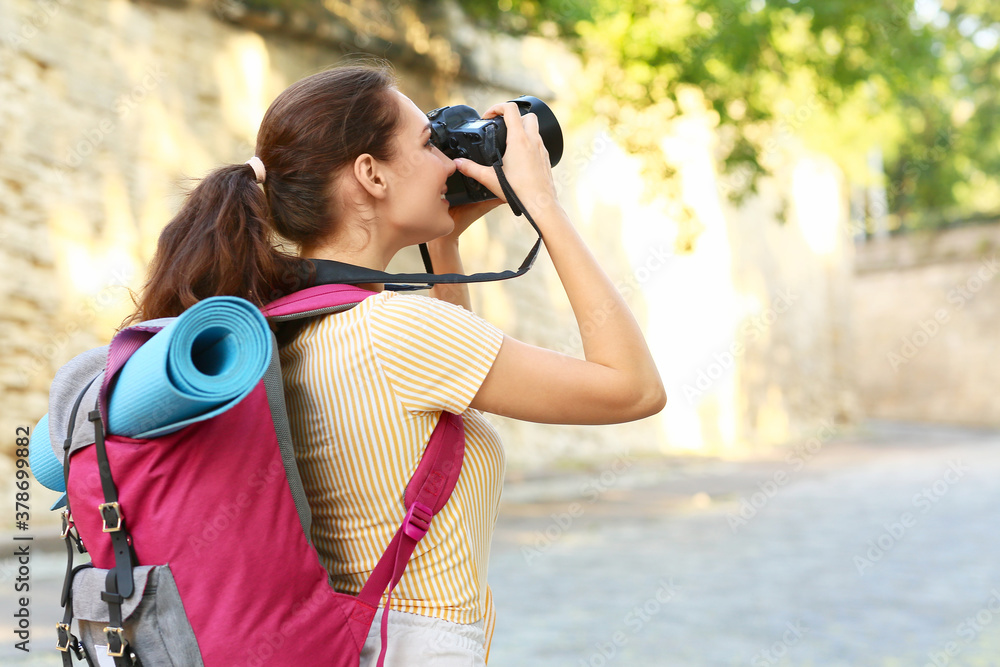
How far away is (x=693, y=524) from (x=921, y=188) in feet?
69.2

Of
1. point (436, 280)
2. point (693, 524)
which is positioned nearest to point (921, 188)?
point (693, 524)

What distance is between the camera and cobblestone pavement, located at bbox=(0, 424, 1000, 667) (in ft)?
14.3

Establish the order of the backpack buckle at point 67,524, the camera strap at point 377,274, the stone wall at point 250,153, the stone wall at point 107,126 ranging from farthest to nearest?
the stone wall at point 250,153, the stone wall at point 107,126, the camera strap at point 377,274, the backpack buckle at point 67,524

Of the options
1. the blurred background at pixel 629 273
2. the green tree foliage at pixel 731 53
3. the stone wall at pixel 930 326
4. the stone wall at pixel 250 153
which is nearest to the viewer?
the blurred background at pixel 629 273

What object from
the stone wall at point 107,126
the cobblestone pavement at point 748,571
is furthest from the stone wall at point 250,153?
the cobblestone pavement at point 748,571

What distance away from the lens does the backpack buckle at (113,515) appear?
996mm

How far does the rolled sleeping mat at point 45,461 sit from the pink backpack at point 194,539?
17 cm

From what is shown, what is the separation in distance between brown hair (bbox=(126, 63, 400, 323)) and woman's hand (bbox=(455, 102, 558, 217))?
15 centimetres

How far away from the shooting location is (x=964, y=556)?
6.62 meters

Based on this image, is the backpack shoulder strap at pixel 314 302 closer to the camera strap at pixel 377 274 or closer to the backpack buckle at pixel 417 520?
the camera strap at pixel 377 274

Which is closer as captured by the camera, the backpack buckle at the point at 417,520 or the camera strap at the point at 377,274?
the backpack buckle at the point at 417,520

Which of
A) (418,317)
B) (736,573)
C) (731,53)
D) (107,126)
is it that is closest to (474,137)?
(418,317)

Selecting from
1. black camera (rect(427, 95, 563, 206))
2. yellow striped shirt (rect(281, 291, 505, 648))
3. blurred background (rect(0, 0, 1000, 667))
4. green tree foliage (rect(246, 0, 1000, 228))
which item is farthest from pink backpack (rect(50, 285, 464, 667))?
green tree foliage (rect(246, 0, 1000, 228))

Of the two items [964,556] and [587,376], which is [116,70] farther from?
[964,556]
